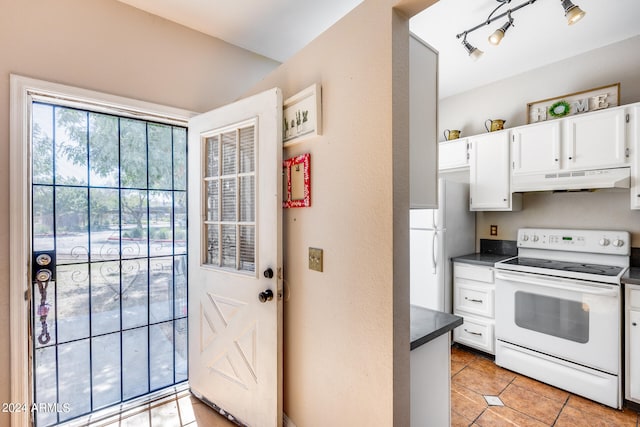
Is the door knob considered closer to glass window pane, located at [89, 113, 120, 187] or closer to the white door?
the white door

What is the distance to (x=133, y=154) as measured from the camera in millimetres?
2166

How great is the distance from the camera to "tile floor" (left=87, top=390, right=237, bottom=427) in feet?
6.17

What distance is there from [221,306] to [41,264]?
3.42 ft

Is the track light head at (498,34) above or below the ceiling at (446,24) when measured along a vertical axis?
below

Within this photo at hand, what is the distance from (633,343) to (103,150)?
3819mm

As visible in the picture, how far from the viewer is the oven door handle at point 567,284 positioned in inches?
81.6

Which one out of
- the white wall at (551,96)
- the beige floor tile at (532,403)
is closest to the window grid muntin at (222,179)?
the beige floor tile at (532,403)

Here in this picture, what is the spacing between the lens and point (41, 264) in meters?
1.73

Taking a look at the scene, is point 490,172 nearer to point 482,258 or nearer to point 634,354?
point 482,258

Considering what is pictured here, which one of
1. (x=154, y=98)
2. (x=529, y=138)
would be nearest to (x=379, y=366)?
(x=154, y=98)

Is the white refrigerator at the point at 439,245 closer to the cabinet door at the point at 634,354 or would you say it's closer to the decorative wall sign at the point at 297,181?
the cabinet door at the point at 634,354

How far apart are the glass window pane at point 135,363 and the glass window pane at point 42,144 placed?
3.87ft

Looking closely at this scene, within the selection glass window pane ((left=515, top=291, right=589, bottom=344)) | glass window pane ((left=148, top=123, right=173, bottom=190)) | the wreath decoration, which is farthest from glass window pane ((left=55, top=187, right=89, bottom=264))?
the wreath decoration

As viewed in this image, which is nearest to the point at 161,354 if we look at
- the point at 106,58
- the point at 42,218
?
the point at 42,218
